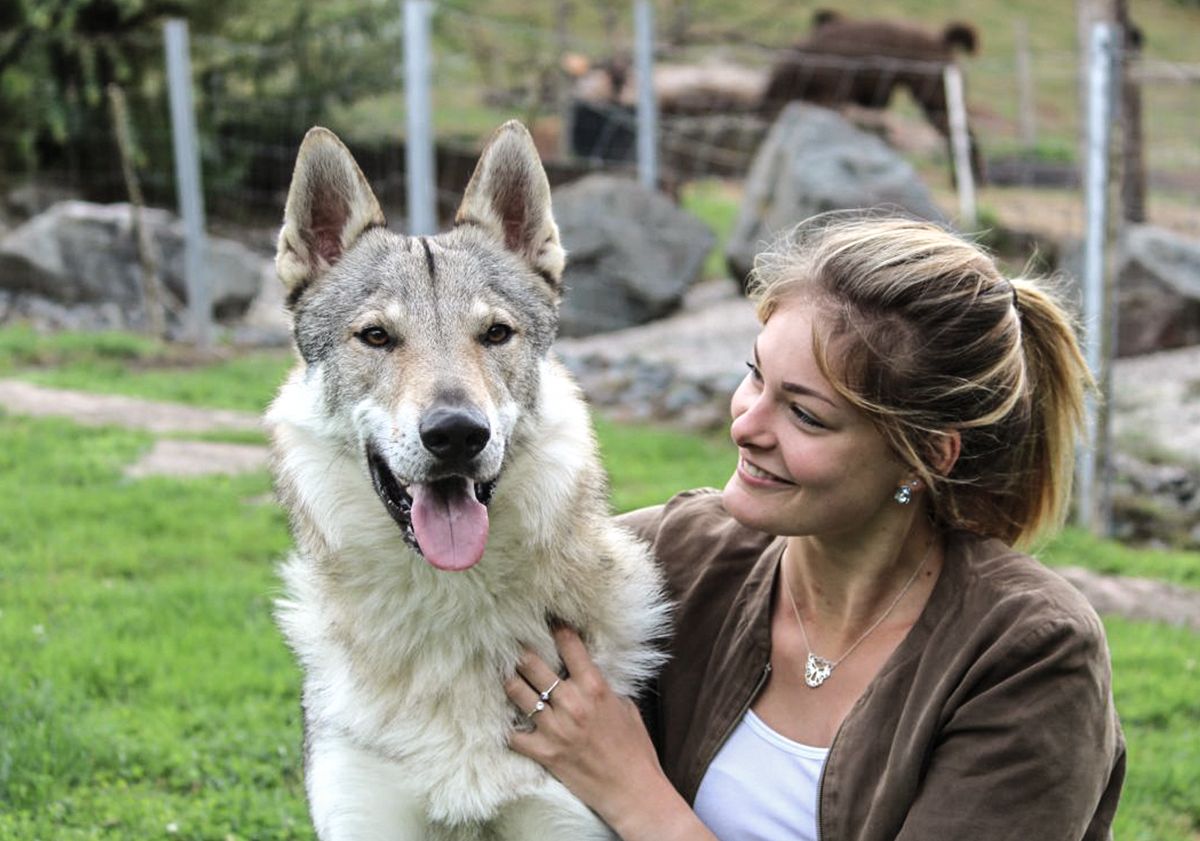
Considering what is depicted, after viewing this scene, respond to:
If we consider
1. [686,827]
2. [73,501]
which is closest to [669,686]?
[686,827]

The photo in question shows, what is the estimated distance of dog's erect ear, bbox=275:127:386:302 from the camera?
2814 millimetres

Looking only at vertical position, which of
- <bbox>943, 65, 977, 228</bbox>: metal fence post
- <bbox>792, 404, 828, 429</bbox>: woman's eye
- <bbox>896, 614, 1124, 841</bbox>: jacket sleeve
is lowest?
<bbox>943, 65, 977, 228</bbox>: metal fence post

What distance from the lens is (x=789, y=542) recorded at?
2691 millimetres

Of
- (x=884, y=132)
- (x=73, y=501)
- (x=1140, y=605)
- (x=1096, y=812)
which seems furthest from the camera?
(x=884, y=132)

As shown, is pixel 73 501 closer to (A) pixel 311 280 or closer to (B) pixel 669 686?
(A) pixel 311 280

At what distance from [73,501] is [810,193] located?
595 cm

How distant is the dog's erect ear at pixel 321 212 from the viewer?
281cm

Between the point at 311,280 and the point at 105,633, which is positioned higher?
the point at 311,280

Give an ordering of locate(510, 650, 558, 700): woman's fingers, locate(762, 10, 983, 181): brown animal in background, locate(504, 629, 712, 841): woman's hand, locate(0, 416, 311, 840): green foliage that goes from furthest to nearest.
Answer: locate(762, 10, 983, 181): brown animal in background, locate(0, 416, 311, 840): green foliage, locate(510, 650, 558, 700): woman's fingers, locate(504, 629, 712, 841): woman's hand

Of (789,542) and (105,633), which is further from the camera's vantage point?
(105,633)

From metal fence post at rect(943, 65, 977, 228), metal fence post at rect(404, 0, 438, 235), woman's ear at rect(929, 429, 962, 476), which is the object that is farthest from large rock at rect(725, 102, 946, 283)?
woman's ear at rect(929, 429, 962, 476)

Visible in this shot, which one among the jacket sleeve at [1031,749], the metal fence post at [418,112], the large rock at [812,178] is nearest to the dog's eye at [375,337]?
the jacket sleeve at [1031,749]

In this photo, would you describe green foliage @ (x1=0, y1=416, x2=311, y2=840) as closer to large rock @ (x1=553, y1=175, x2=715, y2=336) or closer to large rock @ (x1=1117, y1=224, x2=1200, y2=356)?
large rock @ (x1=553, y1=175, x2=715, y2=336)

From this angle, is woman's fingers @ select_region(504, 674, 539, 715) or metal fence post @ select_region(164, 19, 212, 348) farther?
metal fence post @ select_region(164, 19, 212, 348)
